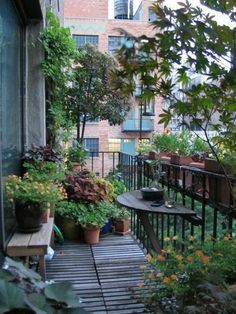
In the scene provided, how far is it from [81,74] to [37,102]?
321 centimetres

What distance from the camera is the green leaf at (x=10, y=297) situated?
94 cm

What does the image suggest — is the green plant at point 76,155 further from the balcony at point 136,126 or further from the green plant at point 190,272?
the balcony at point 136,126

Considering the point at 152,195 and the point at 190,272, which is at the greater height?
the point at 152,195

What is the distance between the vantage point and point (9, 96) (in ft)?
8.95

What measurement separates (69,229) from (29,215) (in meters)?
1.58

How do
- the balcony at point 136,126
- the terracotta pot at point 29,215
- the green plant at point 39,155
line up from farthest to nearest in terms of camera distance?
the balcony at point 136,126
the green plant at point 39,155
the terracotta pot at point 29,215

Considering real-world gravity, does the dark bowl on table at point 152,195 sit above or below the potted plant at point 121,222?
above

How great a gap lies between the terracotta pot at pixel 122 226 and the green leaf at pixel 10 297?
320 centimetres

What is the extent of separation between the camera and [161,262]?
1.93m

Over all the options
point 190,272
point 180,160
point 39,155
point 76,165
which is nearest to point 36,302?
point 190,272

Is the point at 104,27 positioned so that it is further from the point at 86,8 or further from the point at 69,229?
the point at 69,229

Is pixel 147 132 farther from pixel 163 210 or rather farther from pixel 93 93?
pixel 163 210

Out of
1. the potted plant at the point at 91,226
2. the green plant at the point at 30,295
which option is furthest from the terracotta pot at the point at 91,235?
the green plant at the point at 30,295

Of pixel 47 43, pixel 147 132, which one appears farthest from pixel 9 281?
pixel 147 132
